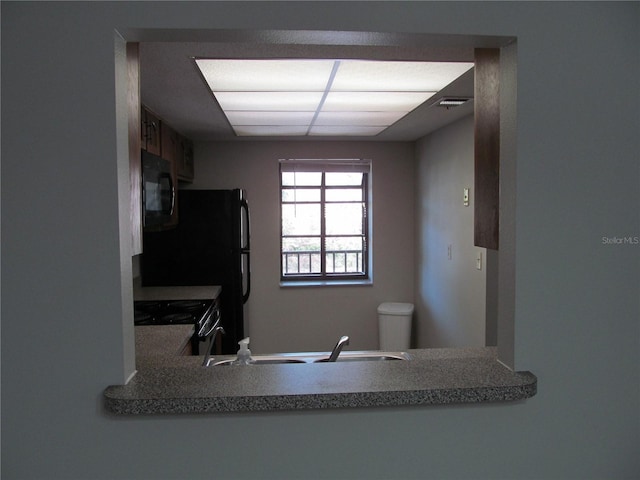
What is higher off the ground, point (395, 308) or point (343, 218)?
point (343, 218)

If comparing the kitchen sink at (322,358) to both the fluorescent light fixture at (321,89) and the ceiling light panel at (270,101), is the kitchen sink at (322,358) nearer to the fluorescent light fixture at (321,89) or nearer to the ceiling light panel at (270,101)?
the fluorescent light fixture at (321,89)

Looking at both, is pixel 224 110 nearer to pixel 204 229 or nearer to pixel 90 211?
pixel 204 229

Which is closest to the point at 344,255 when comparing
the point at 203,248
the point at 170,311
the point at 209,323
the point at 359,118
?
the point at 203,248

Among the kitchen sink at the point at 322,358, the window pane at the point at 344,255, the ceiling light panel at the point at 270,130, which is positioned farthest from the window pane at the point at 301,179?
the kitchen sink at the point at 322,358

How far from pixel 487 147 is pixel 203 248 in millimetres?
2760

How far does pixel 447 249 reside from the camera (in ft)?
12.3

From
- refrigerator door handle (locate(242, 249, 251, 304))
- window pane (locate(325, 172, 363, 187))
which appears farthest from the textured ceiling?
refrigerator door handle (locate(242, 249, 251, 304))

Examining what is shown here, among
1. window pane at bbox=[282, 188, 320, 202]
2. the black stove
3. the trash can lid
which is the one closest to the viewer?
the black stove

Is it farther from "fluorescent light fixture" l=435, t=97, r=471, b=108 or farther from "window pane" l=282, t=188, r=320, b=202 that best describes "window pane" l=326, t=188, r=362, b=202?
"fluorescent light fixture" l=435, t=97, r=471, b=108

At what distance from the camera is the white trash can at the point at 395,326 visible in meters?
4.45

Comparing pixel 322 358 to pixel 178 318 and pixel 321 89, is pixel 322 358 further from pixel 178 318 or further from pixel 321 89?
pixel 321 89

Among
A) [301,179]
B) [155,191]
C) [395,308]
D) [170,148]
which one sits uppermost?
[170,148]

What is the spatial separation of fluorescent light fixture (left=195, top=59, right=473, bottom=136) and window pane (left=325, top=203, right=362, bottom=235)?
1197 millimetres

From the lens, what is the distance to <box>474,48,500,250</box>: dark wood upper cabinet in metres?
1.48
